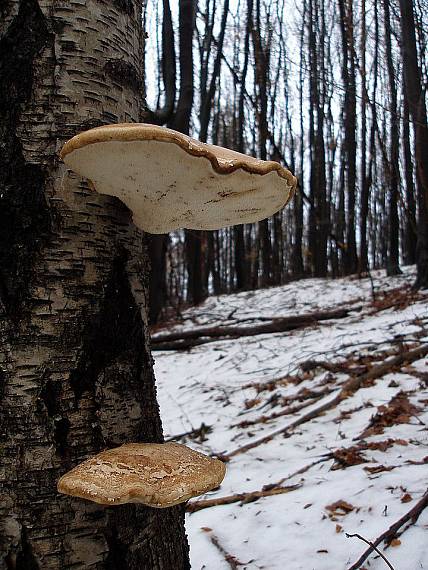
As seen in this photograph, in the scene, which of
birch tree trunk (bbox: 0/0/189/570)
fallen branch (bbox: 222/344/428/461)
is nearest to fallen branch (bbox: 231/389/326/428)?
fallen branch (bbox: 222/344/428/461)

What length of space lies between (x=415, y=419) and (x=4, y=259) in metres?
2.82

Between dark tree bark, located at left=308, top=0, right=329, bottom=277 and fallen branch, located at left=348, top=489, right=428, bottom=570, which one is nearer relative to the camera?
fallen branch, located at left=348, top=489, right=428, bottom=570

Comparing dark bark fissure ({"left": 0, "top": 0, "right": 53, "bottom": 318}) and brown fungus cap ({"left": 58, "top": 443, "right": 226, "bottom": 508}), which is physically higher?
dark bark fissure ({"left": 0, "top": 0, "right": 53, "bottom": 318})

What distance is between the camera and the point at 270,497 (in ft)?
8.52

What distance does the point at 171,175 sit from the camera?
117 cm

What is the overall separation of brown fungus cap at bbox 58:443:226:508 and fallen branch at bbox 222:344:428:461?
2260 millimetres

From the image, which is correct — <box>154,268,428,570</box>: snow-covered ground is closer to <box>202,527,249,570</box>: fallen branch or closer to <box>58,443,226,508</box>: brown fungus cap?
<box>202,527,249,570</box>: fallen branch

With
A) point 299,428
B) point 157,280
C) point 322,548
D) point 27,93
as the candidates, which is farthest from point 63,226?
point 157,280

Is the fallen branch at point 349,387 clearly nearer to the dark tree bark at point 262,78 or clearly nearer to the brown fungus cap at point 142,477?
the brown fungus cap at point 142,477

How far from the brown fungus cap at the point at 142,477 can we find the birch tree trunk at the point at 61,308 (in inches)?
6.4

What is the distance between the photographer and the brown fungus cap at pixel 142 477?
994 millimetres

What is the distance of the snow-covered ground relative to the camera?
2.12 metres

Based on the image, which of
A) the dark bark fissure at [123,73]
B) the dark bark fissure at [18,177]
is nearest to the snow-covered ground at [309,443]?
the dark bark fissure at [18,177]

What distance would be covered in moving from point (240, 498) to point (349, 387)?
A: 166 cm
